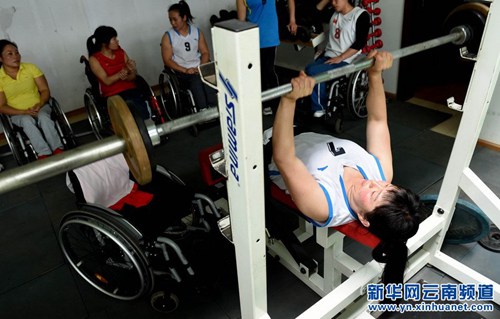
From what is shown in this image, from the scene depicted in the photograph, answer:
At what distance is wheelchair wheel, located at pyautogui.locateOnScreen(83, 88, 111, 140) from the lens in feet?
10.7

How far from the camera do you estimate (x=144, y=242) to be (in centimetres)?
167

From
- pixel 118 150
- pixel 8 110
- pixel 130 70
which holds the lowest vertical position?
pixel 8 110

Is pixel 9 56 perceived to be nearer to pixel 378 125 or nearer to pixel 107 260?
pixel 107 260

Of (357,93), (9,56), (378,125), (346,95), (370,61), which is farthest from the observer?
(357,93)

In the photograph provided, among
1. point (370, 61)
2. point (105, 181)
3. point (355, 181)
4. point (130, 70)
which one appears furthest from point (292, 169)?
point (130, 70)

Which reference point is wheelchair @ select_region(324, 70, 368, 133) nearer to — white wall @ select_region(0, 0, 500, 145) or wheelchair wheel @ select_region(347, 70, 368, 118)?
wheelchair wheel @ select_region(347, 70, 368, 118)

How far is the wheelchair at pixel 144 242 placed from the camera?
5.42 feet

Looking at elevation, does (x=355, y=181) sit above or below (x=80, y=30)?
below

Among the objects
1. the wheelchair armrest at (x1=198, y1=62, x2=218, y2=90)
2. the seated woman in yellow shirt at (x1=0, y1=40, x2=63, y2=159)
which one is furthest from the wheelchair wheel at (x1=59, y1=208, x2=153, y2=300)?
the seated woman in yellow shirt at (x1=0, y1=40, x2=63, y2=159)

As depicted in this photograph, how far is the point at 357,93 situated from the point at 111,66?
233 cm

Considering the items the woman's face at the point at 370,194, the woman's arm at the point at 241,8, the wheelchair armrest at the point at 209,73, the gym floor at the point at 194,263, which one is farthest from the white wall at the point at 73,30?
the woman's face at the point at 370,194

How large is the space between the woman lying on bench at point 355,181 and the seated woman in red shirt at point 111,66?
212cm

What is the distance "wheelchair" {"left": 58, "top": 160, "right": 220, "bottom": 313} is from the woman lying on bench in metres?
0.55

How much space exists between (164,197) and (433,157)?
7.25 feet
